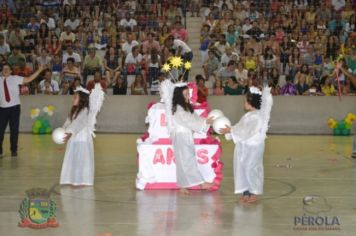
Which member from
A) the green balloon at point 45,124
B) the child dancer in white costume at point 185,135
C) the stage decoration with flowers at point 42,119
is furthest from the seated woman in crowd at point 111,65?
the child dancer in white costume at point 185,135

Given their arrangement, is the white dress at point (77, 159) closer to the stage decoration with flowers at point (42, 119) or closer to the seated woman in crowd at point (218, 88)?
the stage decoration with flowers at point (42, 119)

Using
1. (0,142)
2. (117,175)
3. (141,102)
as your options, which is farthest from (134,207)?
(141,102)

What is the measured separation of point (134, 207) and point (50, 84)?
12783 millimetres

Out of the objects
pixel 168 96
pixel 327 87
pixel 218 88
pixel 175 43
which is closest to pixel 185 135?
pixel 168 96

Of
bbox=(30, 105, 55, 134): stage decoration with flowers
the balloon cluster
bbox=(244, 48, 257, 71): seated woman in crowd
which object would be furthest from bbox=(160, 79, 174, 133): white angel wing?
bbox=(244, 48, 257, 71): seated woman in crowd

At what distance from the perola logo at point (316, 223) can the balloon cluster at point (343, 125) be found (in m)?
11.5

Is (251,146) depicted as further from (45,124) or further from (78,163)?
(45,124)

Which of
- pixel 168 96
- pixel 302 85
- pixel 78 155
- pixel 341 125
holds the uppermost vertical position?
pixel 168 96

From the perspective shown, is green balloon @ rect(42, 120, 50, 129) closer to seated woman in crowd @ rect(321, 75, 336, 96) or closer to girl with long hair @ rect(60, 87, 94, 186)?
seated woman in crowd @ rect(321, 75, 336, 96)

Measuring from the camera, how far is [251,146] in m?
11.3

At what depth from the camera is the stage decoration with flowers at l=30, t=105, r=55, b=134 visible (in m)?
22.0

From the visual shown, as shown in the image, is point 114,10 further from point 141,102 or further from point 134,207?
point 134,207

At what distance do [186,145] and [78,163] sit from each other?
6.59 feet

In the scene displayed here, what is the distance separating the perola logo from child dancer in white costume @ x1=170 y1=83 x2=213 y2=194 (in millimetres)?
2081
